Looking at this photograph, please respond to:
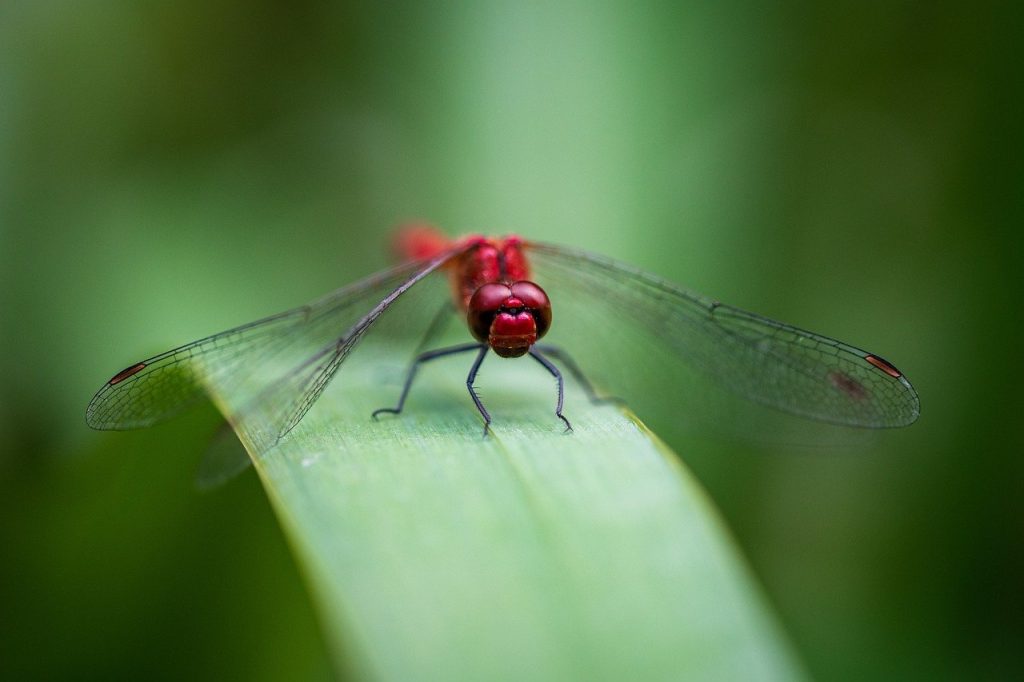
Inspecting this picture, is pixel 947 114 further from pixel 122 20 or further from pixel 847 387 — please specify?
pixel 122 20

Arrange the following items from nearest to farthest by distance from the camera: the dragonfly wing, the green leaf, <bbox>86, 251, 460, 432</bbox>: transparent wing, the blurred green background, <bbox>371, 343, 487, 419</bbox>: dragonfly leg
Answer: the green leaf < the dragonfly wing < <bbox>86, 251, 460, 432</bbox>: transparent wing < the blurred green background < <bbox>371, 343, 487, 419</bbox>: dragonfly leg

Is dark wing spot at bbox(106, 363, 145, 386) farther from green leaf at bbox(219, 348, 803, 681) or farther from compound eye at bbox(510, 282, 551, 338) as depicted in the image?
compound eye at bbox(510, 282, 551, 338)

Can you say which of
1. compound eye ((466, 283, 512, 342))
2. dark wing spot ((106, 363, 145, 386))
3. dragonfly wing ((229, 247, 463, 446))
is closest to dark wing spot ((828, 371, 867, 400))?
compound eye ((466, 283, 512, 342))

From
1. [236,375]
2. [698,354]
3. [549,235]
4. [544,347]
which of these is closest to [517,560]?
[236,375]

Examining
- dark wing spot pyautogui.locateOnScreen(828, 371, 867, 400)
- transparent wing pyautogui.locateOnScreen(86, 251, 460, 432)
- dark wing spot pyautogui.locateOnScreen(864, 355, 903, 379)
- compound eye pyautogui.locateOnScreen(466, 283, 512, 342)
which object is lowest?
dark wing spot pyautogui.locateOnScreen(828, 371, 867, 400)

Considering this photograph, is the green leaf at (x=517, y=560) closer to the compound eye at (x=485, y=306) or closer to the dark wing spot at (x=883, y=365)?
the compound eye at (x=485, y=306)

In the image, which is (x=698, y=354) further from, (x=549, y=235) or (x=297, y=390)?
(x=297, y=390)

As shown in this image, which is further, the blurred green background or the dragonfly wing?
the blurred green background
